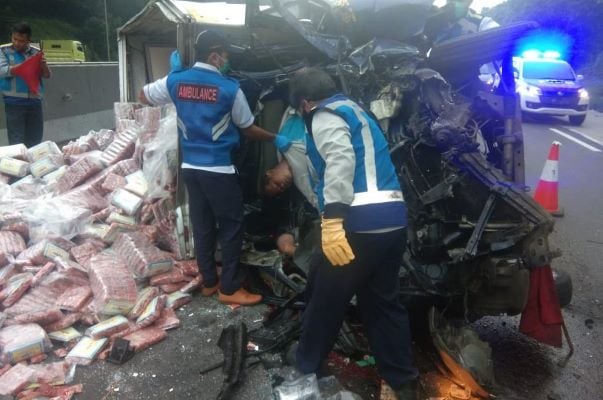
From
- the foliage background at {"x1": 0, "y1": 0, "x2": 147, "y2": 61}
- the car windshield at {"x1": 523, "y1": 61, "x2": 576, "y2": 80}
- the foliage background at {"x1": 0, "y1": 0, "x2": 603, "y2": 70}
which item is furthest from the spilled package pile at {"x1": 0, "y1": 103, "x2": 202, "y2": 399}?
the foliage background at {"x1": 0, "y1": 0, "x2": 147, "y2": 61}

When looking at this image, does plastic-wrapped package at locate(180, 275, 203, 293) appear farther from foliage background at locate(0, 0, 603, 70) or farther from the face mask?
foliage background at locate(0, 0, 603, 70)

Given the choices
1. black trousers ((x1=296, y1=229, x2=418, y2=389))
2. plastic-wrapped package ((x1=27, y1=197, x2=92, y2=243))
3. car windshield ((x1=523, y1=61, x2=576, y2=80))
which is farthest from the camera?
→ car windshield ((x1=523, y1=61, x2=576, y2=80))

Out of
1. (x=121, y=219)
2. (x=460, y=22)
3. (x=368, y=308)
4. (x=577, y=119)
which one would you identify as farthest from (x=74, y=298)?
(x=577, y=119)

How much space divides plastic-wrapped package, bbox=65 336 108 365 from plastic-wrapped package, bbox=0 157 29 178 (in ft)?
10.4

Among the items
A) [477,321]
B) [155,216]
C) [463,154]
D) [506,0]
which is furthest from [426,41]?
[506,0]

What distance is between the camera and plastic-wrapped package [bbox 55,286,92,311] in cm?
356

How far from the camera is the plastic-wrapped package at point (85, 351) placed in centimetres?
315

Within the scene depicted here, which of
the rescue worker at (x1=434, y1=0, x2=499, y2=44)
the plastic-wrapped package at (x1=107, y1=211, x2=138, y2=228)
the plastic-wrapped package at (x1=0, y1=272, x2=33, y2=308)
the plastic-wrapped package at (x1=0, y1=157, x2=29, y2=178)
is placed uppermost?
the rescue worker at (x1=434, y1=0, x2=499, y2=44)

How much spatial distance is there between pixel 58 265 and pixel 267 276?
1680mm

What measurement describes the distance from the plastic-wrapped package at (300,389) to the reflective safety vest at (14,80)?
558cm

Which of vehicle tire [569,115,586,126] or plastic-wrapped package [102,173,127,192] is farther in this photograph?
vehicle tire [569,115,586,126]

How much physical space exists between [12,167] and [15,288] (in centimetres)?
254

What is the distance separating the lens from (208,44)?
11.5 ft

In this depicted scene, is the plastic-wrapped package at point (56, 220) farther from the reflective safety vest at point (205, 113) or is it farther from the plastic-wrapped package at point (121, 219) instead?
the reflective safety vest at point (205, 113)
